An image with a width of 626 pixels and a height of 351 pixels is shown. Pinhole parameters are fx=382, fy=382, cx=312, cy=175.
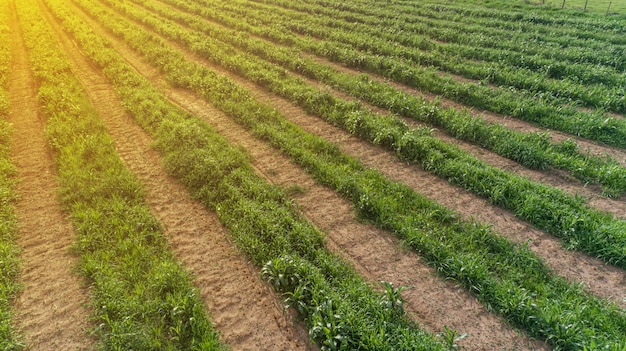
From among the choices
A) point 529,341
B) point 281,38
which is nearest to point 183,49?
point 281,38

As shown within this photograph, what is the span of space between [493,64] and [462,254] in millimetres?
12150

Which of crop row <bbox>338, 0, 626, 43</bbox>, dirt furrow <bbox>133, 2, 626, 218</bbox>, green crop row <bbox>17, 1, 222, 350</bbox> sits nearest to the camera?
green crop row <bbox>17, 1, 222, 350</bbox>

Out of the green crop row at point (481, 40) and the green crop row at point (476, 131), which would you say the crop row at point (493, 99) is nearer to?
the green crop row at point (476, 131)

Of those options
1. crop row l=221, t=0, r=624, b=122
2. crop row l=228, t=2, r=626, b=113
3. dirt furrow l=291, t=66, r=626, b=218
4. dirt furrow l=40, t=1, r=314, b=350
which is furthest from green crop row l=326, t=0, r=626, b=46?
dirt furrow l=40, t=1, r=314, b=350

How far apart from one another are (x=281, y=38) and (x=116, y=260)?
53.2 feet

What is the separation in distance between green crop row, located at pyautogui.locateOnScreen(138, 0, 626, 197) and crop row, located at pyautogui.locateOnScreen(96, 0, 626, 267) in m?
1.06

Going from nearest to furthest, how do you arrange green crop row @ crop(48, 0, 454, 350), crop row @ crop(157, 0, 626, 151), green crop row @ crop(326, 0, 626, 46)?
green crop row @ crop(48, 0, 454, 350) → crop row @ crop(157, 0, 626, 151) → green crop row @ crop(326, 0, 626, 46)

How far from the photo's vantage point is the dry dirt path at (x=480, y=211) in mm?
7062

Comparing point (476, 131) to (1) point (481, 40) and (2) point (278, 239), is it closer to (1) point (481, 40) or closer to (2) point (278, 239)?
(2) point (278, 239)

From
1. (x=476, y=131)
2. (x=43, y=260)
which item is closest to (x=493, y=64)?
(x=476, y=131)

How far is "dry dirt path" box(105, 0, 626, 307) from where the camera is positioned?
7.06 metres

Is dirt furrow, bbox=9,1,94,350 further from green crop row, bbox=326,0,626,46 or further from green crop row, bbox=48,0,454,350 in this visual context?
green crop row, bbox=326,0,626,46

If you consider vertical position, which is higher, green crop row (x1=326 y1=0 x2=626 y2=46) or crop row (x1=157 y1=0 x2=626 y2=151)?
green crop row (x1=326 y1=0 x2=626 y2=46)

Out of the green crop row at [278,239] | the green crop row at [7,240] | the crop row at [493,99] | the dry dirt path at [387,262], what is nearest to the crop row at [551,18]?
the crop row at [493,99]
